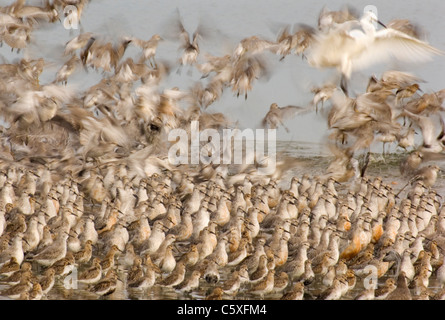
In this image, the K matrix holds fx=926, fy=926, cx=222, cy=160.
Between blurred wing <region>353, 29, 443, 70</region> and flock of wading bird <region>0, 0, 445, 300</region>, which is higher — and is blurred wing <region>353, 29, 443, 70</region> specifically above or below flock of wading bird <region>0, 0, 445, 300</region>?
above

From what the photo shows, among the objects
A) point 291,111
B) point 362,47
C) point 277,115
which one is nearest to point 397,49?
point 362,47

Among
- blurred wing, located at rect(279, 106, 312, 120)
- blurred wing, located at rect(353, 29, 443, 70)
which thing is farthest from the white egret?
blurred wing, located at rect(279, 106, 312, 120)

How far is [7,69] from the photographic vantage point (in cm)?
1494

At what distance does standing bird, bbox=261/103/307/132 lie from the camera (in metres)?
15.6

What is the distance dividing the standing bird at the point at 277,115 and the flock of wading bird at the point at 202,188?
0.10 feet

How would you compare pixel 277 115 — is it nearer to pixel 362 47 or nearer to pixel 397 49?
pixel 362 47

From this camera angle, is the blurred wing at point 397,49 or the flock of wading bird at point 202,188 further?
the blurred wing at point 397,49

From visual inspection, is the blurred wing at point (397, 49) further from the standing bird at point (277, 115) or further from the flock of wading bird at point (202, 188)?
the standing bird at point (277, 115)

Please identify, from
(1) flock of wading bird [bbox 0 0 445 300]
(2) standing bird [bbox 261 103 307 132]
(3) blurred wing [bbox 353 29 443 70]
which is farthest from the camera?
(2) standing bird [bbox 261 103 307 132]

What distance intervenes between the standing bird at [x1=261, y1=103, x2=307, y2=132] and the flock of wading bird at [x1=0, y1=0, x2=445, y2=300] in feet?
0.10

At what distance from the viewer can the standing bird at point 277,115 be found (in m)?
15.6

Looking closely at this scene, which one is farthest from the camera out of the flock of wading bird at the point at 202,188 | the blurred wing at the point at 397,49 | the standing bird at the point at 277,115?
the standing bird at the point at 277,115

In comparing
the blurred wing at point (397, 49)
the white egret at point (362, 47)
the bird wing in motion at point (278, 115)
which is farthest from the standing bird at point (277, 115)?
the blurred wing at point (397, 49)

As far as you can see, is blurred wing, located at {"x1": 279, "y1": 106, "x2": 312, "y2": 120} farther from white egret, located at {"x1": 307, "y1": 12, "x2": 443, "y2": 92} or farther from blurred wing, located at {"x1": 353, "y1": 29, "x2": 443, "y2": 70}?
blurred wing, located at {"x1": 353, "y1": 29, "x2": 443, "y2": 70}
